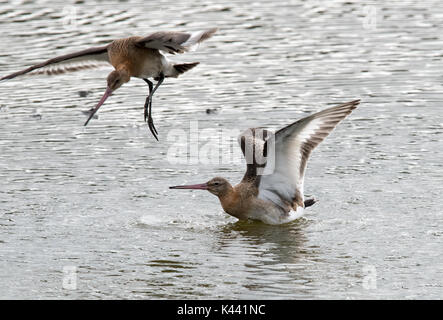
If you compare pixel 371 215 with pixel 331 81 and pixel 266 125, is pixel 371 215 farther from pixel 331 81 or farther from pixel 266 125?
pixel 331 81

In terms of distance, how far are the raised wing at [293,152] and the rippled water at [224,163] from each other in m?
0.32


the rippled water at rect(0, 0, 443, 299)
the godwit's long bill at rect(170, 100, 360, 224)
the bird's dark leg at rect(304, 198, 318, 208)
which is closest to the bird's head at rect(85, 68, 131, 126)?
the rippled water at rect(0, 0, 443, 299)

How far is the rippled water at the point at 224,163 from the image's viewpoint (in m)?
8.30

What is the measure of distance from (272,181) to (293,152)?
19.5 inches

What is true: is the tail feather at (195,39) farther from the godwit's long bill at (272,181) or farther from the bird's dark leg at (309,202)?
the bird's dark leg at (309,202)

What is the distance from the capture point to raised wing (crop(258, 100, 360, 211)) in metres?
9.30

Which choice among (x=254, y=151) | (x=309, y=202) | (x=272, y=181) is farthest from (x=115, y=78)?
(x=309, y=202)

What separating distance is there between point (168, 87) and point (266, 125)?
114 inches

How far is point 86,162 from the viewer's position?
11.6 m

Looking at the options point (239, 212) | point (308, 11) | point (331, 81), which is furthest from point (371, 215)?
point (308, 11)

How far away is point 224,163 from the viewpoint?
11.7 meters

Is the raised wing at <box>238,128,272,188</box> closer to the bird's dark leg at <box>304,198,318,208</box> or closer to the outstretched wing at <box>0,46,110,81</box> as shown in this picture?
the bird's dark leg at <box>304,198,318,208</box>

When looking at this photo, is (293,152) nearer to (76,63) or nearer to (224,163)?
(224,163)

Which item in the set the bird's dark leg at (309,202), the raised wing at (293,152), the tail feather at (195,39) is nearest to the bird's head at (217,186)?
the raised wing at (293,152)
